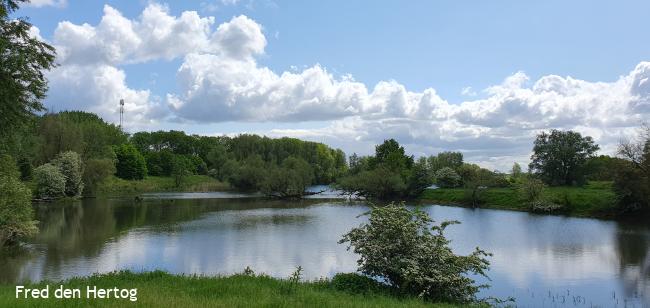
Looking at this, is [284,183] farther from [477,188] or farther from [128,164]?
[128,164]

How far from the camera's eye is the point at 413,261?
1472 cm

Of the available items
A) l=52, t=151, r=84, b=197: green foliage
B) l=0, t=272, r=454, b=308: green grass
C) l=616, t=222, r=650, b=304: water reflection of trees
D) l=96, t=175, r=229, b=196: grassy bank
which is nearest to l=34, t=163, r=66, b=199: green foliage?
l=52, t=151, r=84, b=197: green foliage

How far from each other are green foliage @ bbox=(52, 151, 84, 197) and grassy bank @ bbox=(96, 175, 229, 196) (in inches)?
697

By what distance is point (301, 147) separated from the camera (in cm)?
13912

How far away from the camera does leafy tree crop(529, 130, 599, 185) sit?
7738cm

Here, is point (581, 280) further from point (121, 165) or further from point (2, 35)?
point (121, 165)

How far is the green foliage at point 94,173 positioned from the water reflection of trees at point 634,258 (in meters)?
73.9

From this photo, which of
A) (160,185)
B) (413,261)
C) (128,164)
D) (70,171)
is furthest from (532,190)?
(128,164)

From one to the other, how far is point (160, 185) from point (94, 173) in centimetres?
3628

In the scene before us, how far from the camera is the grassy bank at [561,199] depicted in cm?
5488

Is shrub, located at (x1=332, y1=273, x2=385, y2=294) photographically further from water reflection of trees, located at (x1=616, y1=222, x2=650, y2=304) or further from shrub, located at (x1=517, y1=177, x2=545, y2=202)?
shrub, located at (x1=517, y1=177, x2=545, y2=202)

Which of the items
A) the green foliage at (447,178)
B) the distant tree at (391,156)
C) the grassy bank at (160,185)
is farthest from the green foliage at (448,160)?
the grassy bank at (160,185)

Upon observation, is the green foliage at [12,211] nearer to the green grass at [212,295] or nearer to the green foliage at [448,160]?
the green grass at [212,295]

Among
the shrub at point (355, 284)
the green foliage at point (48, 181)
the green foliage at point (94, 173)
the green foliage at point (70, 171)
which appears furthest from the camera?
the green foliage at point (94, 173)
